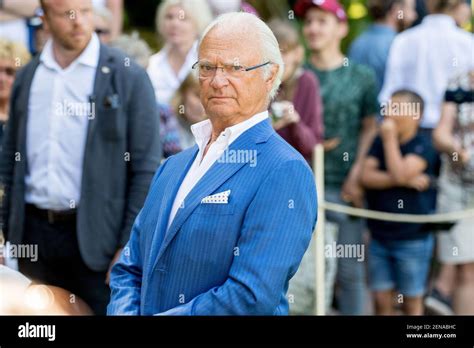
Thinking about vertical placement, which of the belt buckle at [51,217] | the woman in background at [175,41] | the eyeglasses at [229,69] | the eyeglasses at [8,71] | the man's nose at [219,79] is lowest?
the belt buckle at [51,217]

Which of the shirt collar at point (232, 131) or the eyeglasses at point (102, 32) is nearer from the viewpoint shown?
the shirt collar at point (232, 131)

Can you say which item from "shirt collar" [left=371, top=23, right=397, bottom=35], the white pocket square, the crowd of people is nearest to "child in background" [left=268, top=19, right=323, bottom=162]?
the crowd of people

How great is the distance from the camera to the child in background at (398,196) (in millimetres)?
4285

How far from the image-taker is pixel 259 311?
264 centimetres

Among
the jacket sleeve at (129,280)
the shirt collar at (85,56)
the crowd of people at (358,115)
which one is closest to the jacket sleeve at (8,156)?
the crowd of people at (358,115)

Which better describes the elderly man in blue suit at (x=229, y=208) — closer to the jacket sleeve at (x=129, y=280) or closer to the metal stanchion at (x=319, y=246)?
the jacket sleeve at (x=129, y=280)

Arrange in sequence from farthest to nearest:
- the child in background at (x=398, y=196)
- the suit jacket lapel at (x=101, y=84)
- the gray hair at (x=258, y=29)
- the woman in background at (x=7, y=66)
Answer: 1. the child in background at (x=398, y=196)
2. the woman in background at (x=7, y=66)
3. the suit jacket lapel at (x=101, y=84)
4. the gray hair at (x=258, y=29)

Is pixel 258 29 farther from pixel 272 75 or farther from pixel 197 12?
pixel 197 12

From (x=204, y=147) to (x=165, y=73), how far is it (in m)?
1.50

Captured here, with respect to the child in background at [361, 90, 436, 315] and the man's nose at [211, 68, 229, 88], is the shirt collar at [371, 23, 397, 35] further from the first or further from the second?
the man's nose at [211, 68, 229, 88]

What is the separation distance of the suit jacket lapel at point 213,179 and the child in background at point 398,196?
1696 millimetres

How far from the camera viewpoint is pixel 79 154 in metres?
3.67
